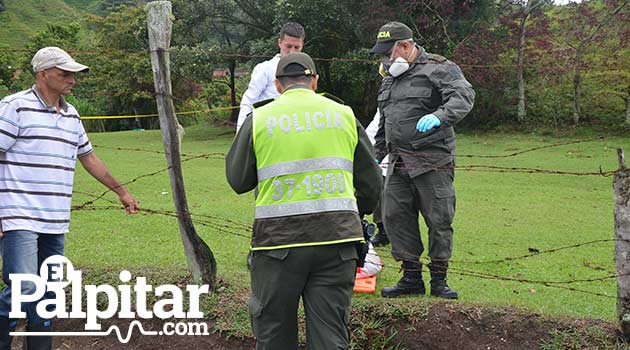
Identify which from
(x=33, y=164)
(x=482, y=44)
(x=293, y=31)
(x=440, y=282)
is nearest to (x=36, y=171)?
(x=33, y=164)

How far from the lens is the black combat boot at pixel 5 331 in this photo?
415cm

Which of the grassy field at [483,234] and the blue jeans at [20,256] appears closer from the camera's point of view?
the blue jeans at [20,256]

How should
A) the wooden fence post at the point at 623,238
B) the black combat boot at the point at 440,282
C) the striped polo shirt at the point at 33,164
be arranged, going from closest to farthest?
the striped polo shirt at the point at 33,164
the wooden fence post at the point at 623,238
the black combat boot at the point at 440,282

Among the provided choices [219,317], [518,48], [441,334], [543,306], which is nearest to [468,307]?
[441,334]

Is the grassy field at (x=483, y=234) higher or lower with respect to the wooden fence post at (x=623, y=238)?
lower

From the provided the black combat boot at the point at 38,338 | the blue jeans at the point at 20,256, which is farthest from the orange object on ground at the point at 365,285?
the blue jeans at the point at 20,256

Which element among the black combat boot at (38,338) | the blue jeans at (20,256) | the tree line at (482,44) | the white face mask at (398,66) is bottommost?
the black combat boot at (38,338)

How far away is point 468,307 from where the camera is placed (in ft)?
15.3

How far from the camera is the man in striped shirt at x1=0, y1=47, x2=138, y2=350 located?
12.5 ft

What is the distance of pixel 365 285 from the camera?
5316mm

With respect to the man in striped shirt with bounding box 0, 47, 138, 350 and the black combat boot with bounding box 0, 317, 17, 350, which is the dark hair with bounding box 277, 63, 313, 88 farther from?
the black combat boot with bounding box 0, 317, 17, 350

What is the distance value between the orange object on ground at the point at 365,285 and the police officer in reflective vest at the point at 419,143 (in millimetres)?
199

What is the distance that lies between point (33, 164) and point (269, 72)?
214cm

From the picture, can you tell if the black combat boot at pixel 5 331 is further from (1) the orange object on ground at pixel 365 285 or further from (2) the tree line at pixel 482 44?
(2) the tree line at pixel 482 44
